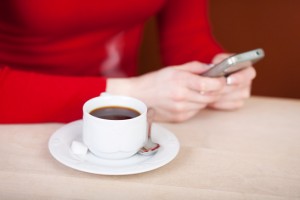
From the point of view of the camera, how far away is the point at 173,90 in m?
0.85

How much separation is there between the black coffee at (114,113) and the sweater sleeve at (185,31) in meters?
0.46

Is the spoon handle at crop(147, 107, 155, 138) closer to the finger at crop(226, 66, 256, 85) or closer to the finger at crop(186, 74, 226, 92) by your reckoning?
the finger at crop(186, 74, 226, 92)

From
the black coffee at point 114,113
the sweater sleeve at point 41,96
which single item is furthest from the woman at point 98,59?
the black coffee at point 114,113

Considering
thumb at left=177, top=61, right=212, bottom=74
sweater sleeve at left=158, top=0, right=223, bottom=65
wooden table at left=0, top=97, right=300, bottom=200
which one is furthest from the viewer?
sweater sleeve at left=158, top=0, right=223, bottom=65

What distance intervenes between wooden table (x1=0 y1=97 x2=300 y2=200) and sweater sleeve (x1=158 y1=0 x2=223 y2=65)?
13.1 inches

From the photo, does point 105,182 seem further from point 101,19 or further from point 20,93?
point 101,19

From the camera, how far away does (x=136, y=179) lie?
2.13ft

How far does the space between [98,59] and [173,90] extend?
0.37 metres

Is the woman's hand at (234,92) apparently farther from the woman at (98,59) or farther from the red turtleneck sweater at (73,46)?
the red turtleneck sweater at (73,46)

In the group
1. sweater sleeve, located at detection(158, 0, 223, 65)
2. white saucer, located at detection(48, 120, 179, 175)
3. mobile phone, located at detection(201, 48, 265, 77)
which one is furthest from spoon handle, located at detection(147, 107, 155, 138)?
sweater sleeve, located at detection(158, 0, 223, 65)

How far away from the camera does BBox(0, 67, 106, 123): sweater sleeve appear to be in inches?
31.8

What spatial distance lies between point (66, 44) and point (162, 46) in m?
0.33

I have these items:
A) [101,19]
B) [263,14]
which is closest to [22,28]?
[101,19]

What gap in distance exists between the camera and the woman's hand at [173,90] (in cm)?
85
